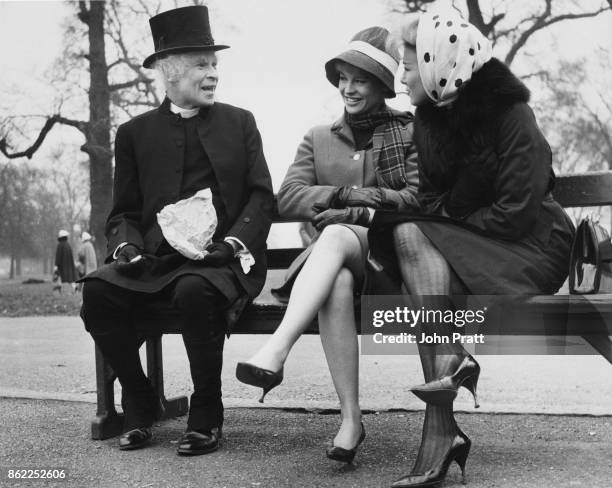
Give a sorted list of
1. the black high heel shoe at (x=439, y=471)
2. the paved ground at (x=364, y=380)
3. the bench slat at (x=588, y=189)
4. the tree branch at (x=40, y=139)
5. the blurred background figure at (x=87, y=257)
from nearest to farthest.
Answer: the black high heel shoe at (x=439, y=471) < the bench slat at (x=588, y=189) < the paved ground at (x=364, y=380) < the tree branch at (x=40, y=139) < the blurred background figure at (x=87, y=257)

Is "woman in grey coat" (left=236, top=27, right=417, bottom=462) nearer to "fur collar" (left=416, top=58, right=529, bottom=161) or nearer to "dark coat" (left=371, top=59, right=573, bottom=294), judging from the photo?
"dark coat" (left=371, top=59, right=573, bottom=294)

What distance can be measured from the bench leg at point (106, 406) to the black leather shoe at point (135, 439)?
22 cm

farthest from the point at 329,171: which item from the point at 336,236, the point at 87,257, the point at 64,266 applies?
the point at 64,266

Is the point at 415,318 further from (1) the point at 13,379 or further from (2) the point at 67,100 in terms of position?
(2) the point at 67,100

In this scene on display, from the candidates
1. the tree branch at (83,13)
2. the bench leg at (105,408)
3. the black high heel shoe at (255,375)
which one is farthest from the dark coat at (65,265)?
the black high heel shoe at (255,375)

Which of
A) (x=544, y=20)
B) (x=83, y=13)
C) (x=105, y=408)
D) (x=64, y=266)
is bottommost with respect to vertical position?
(x=64, y=266)

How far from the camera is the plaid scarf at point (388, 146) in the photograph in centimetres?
393

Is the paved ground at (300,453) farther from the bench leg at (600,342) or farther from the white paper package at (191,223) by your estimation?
the white paper package at (191,223)

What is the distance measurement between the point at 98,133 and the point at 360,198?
13690 mm

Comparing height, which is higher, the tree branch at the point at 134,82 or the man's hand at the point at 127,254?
the tree branch at the point at 134,82

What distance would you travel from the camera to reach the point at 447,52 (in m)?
3.43

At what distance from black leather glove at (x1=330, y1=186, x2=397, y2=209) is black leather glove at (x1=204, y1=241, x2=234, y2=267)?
479 millimetres

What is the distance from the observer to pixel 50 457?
382 cm

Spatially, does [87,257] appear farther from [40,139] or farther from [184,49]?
[184,49]
